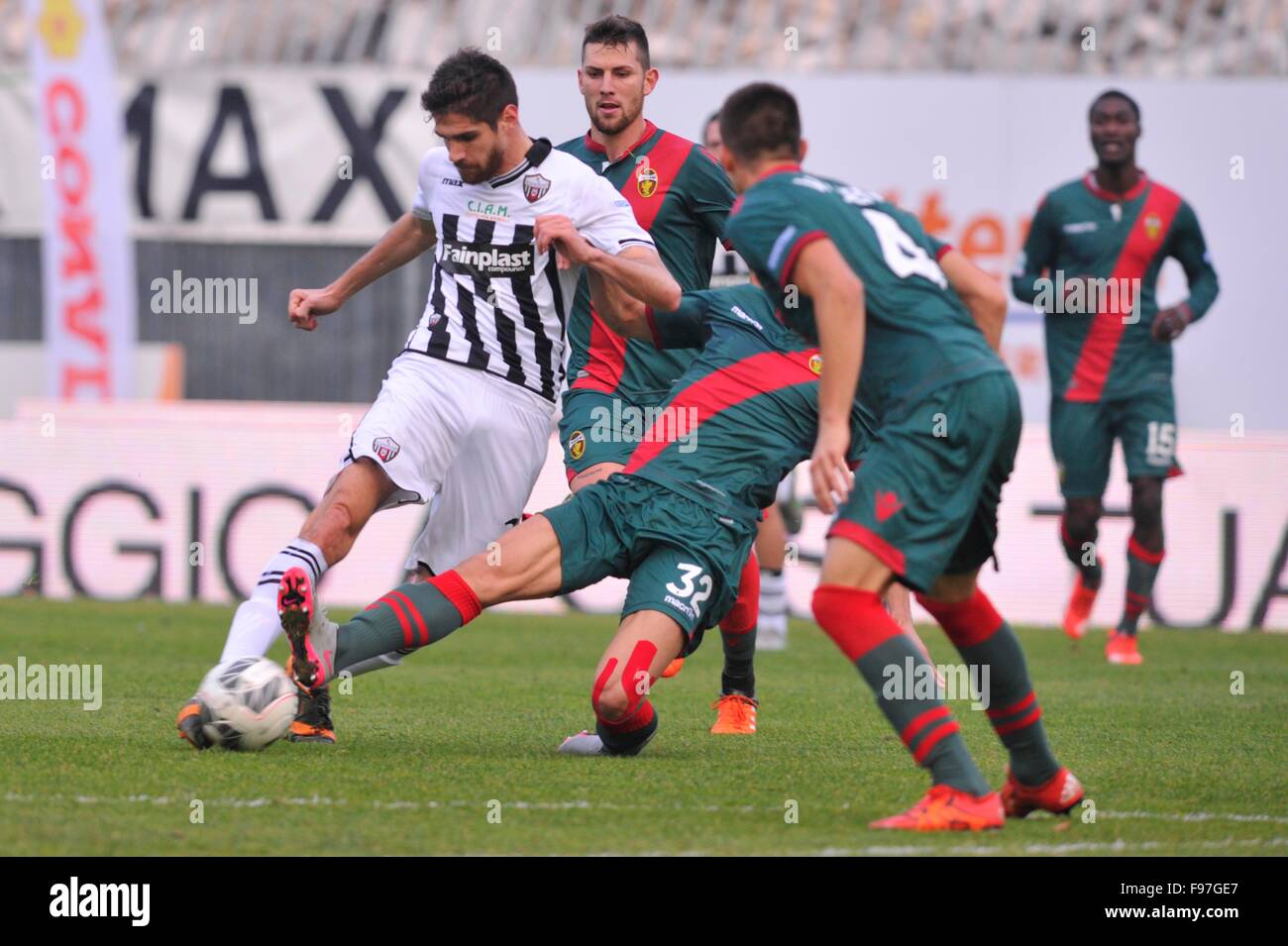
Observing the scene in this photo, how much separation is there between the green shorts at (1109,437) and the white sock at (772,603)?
167cm

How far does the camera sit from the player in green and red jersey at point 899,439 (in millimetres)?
4863

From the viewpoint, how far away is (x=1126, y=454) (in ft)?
35.4

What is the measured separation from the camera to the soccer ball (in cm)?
589

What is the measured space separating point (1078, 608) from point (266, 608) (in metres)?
6.32

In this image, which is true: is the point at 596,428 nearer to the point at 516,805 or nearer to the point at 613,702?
the point at 613,702

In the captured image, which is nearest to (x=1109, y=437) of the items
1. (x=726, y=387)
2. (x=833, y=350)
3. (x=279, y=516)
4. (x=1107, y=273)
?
(x=1107, y=273)

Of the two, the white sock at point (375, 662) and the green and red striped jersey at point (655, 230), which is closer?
the white sock at point (375, 662)

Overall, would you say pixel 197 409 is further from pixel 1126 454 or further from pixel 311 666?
pixel 311 666

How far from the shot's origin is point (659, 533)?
20.9 ft

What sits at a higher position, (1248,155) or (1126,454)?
(1248,155)

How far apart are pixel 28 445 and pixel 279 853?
9881mm

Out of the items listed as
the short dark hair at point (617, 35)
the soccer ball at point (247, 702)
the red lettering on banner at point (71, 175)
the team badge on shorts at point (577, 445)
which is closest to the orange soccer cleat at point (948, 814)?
the soccer ball at point (247, 702)

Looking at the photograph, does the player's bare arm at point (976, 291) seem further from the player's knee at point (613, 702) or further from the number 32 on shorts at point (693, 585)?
the player's knee at point (613, 702)

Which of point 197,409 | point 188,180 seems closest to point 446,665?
point 197,409
